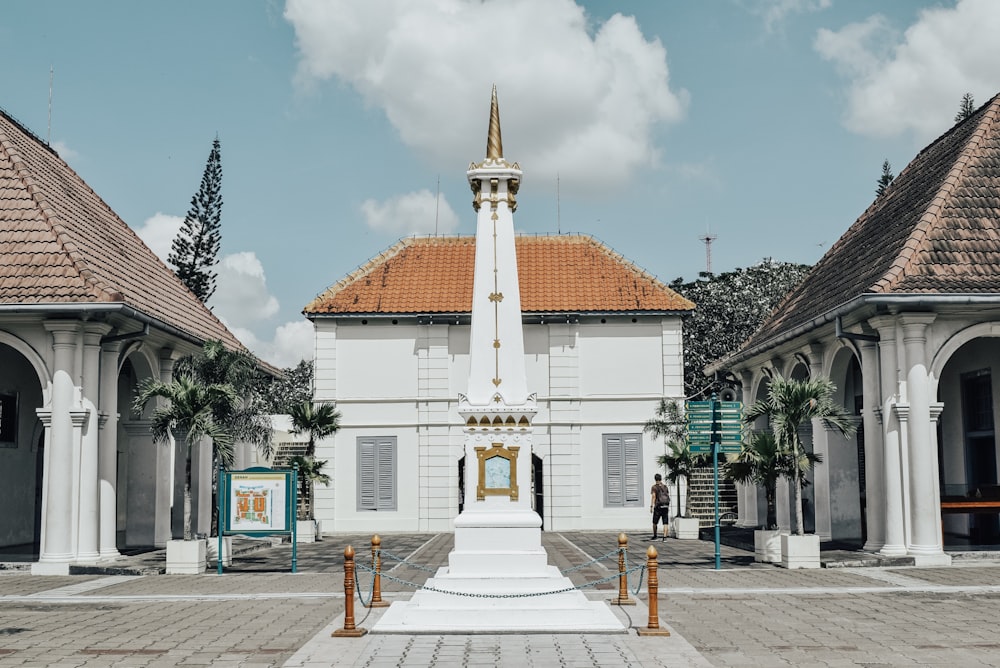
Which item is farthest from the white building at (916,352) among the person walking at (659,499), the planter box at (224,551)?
the planter box at (224,551)

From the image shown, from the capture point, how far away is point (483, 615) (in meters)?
12.5

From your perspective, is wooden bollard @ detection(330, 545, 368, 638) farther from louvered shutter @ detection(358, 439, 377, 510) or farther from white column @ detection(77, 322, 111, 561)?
louvered shutter @ detection(358, 439, 377, 510)

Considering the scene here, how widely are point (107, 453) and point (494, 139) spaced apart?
10783mm

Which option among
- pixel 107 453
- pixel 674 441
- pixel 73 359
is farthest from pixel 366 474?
pixel 73 359

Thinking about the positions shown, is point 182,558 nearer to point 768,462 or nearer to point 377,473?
point 768,462

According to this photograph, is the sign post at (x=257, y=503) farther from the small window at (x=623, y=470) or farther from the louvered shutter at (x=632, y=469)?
the louvered shutter at (x=632, y=469)

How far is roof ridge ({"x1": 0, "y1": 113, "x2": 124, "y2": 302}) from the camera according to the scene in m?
19.4

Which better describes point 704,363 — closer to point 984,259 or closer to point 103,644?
point 984,259

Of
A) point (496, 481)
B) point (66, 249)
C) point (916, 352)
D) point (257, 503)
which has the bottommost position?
point (257, 503)

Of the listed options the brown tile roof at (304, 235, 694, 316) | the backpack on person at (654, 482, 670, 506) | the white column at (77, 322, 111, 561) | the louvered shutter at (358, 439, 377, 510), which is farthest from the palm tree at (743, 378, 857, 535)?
the louvered shutter at (358, 439, 377, 510)

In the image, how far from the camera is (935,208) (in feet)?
69.4

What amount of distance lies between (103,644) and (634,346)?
2394 centimetres

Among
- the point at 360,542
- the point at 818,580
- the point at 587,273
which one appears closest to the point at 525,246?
the point at 587,273

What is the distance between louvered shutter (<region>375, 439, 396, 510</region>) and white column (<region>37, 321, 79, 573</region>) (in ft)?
45.8
